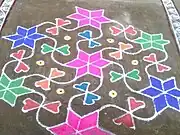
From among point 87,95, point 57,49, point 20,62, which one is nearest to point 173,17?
point 57,49

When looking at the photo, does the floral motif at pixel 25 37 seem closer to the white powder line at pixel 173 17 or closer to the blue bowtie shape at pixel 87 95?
the blue bowtie shape at pixel 87 95

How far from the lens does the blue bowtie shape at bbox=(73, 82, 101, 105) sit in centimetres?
154

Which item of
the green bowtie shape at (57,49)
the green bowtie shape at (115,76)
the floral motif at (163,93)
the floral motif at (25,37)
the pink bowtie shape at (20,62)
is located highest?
the floral motif at (25,37)

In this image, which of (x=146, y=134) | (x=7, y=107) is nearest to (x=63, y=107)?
(x=7, y=107)

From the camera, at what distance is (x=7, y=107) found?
147 cm

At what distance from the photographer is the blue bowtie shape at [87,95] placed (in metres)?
1.54

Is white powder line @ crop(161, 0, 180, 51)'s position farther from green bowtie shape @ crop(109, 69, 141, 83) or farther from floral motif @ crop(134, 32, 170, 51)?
green bowtie shape @ crop(109, 69, 141, 83)

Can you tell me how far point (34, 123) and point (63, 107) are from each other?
0.51 feet

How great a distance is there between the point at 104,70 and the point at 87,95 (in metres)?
0.21

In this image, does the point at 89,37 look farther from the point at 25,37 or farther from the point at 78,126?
the point at 78,126

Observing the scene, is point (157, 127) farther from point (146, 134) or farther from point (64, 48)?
point (64, 48)

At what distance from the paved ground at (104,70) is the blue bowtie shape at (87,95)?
0.06 ft

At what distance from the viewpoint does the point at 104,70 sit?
5.64 ft

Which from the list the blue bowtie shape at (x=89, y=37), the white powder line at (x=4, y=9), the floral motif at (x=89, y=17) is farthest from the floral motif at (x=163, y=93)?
the white powder line at (x=4, y=9)
